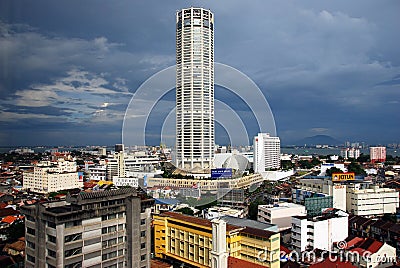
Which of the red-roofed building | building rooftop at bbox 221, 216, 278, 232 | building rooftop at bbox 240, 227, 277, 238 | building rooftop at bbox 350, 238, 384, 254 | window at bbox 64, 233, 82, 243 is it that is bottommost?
building rooftop at bbox 350, 238, 384, 254

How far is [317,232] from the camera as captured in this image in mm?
6082

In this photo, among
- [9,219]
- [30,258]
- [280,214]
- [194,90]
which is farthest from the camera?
[194,90]

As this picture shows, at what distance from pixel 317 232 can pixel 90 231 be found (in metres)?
4.17

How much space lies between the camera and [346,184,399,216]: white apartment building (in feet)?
28.7

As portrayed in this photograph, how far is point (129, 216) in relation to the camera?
4012 millimetres

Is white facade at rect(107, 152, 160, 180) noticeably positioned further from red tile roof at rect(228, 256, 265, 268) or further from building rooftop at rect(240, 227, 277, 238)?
red tile roof at rect(228, 256, 265, 268)

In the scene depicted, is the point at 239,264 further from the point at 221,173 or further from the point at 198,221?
the point at 221,173

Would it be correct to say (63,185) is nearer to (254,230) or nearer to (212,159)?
(212,159)

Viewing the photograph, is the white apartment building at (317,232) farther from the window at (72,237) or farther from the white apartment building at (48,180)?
the white apartment building at (48,180)

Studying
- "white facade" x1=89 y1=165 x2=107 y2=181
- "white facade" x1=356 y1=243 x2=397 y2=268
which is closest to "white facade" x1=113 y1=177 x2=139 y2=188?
"white facade" x1=89 y1=165 x2=107 y2=181

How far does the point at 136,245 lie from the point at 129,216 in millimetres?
362

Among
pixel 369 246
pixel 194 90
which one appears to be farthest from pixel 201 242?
pixel 194 90

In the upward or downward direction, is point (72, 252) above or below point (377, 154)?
above

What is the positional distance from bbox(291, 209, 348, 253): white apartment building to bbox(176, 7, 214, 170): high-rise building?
10.3 meters
